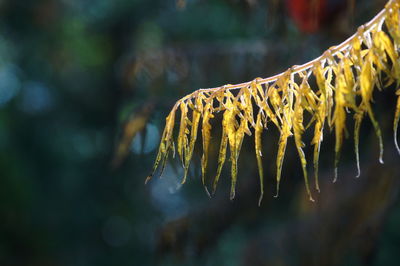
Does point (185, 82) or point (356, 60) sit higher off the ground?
point (185, 82)

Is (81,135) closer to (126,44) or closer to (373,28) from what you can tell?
(126,44)

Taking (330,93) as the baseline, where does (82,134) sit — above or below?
above

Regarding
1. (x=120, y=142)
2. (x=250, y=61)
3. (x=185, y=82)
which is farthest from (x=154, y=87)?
(x=120, y=142)

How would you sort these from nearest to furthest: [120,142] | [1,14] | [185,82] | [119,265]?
[120,142], [185,82], [1,14], [119,265]

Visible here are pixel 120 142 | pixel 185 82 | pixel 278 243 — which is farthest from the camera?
pixel 185 82

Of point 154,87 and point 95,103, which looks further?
point 95,103

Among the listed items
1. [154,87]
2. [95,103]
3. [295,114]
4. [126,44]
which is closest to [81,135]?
[95,103]

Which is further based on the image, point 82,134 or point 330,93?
point 82,134

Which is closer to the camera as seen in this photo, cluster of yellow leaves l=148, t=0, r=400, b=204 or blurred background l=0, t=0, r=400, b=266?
cluster of yellow leaves l=148, t=0, r=400, b=204

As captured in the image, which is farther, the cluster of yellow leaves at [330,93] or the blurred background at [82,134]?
the blurred background at [82,134]

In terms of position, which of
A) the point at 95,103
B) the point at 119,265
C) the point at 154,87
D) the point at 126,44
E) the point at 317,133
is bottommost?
the point at 119,265

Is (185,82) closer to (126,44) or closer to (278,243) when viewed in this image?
(278,243)
